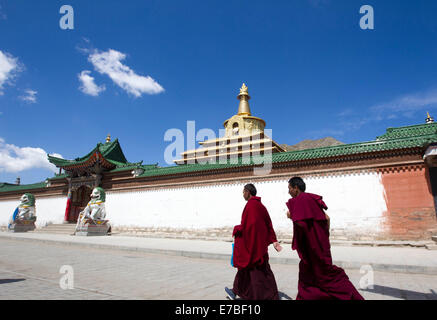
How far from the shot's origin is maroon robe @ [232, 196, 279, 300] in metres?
3.37

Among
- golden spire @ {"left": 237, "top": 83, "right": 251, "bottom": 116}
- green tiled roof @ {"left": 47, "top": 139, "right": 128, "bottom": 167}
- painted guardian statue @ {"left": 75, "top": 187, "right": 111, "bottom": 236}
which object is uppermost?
golden spire @ {"left": 237, "top": 83, "right": 251, "bottom": 116}

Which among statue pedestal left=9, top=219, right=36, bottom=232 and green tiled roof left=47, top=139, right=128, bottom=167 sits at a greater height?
green tiled roof left=47, top=139, right=128, bottom=167

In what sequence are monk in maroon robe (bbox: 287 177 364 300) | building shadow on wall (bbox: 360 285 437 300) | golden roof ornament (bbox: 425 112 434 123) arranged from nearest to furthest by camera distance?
monk in maroon robe (bbox: 287 177 364 300), building shadow on wall (bbox: 360 285 437 300), golden roof ornament (bbox: 425 112 434 123)

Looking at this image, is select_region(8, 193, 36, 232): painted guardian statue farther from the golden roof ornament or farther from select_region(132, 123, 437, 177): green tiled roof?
the golden roof ornament

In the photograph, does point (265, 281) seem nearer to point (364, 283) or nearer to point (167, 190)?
point (364, 283)

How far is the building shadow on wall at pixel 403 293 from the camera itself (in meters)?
3.58

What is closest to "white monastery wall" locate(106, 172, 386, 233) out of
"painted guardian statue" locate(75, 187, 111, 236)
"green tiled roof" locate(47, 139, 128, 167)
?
"painted guardian statue" locate(75, 187, 111, 236)

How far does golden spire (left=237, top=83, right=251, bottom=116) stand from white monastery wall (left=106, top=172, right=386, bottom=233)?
507 inches

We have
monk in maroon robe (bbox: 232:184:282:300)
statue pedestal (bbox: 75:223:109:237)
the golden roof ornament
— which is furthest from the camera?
statue pedestal (bbox: 75:223:109:237)

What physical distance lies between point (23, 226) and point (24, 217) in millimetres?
677

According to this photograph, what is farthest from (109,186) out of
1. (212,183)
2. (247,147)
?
(247,147)

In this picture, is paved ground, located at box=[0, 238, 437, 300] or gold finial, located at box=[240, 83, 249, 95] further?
gold finial, located at box=[240, 83, 249, 95]
